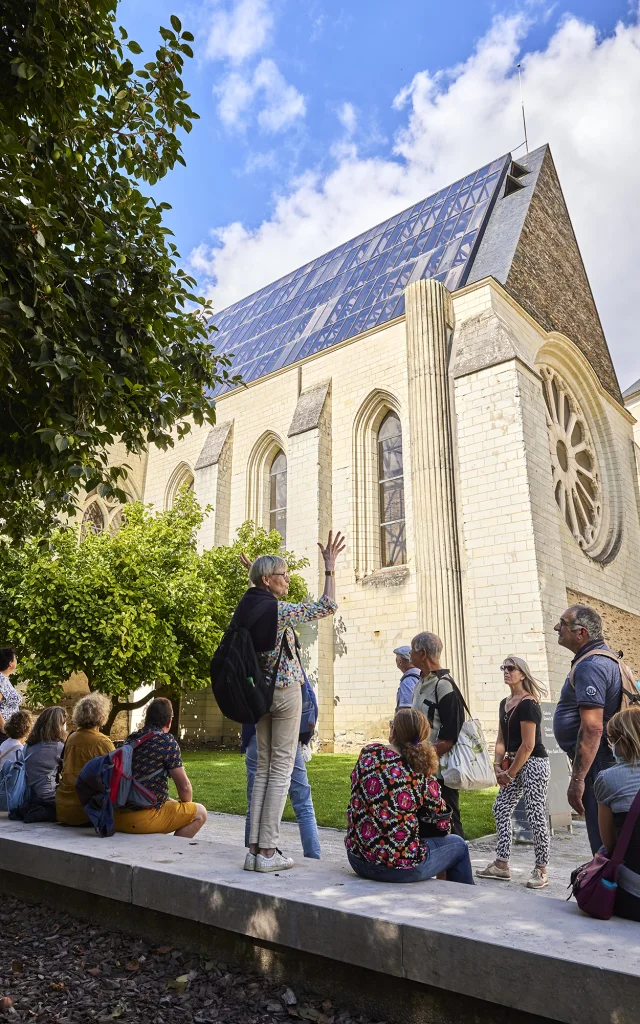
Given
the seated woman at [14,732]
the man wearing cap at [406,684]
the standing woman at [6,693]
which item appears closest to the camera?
the man wearing cap at [406,684]

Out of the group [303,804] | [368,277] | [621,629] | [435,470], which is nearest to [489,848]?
[303,804]

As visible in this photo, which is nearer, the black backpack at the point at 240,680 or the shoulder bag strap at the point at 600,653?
the black backpack at the point at 240,680

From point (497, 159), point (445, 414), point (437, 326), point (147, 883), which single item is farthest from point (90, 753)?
point (497, 159)

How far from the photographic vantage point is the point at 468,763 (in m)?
4.06

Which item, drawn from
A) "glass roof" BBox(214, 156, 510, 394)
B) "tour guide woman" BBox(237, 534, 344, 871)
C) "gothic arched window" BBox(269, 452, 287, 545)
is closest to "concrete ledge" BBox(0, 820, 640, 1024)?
"tour guide woman" BBox(237, 534, 344, 871)

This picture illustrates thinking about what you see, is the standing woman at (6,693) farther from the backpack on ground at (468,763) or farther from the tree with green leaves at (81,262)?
the backpack on ground at (468,763)

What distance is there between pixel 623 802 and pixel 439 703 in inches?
58.1

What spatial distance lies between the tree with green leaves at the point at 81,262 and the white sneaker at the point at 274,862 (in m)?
2.46

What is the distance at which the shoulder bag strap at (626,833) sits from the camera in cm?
276

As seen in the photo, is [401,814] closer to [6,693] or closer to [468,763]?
[468,763]

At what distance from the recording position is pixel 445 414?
1628cm

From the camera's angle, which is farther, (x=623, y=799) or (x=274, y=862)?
(x=274, y=862)

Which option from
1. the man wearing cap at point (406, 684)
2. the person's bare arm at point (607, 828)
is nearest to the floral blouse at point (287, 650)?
the person's bare arm at point (607, 828)

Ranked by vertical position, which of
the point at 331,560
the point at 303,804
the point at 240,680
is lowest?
the point at 303,804
